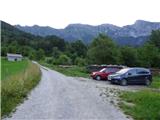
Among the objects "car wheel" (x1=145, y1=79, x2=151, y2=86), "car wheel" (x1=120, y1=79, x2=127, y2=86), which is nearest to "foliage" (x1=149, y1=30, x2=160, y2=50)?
"car wheel" (x1=145, y1=79, x2=151, y2=86)

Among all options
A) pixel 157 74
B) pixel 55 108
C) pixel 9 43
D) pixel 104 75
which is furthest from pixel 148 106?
pixel 9 43

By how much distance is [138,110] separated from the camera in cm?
1509

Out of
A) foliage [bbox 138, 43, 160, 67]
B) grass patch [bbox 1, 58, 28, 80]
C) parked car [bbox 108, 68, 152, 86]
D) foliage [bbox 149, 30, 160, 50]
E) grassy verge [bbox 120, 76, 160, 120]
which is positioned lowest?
grassy verge [bbox 120, 76, 160, 120]

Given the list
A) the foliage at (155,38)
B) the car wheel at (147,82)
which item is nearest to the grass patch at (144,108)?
the car wheel at (147,82)

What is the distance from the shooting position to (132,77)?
3603cm

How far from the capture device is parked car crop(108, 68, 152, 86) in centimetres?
3550

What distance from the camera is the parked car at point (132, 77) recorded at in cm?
3550

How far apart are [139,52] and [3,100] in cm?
7424

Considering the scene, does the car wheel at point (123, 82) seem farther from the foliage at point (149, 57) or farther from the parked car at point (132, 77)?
the foliage at point (149, 57)

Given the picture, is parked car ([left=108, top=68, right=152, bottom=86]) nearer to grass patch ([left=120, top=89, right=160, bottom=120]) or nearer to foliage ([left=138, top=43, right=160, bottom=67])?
grass patch ([left=120, top=89, right=160, bottom=120])

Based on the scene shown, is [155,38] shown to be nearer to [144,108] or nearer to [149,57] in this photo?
[149,57]

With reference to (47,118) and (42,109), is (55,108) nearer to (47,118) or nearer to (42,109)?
(42,109)

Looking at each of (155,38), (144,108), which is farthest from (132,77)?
(155,38)

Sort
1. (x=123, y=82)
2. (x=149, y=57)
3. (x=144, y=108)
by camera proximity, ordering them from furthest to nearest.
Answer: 1. (x=149, y=57)
2. (x=123, y=82)
3. (x=144, y=108)
